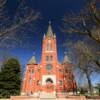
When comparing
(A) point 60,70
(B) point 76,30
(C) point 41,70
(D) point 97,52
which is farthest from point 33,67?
(B) point 76,30

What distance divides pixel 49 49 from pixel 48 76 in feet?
28.7

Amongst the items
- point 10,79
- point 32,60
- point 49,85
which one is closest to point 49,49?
point 32,60

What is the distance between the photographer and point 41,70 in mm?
48125

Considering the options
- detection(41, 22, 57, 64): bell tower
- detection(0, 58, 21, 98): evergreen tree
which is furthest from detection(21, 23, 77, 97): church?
detection(0, 58, 21, 98): evergreen tree

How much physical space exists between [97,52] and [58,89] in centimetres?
3079

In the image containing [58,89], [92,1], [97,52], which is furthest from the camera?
[58,89]

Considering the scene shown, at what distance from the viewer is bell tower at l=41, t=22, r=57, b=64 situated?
49188 millimetres

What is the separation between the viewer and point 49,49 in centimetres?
5075

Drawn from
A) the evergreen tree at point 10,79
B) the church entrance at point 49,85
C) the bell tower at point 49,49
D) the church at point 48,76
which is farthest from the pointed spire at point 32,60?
the evergreen tree at point 10,79

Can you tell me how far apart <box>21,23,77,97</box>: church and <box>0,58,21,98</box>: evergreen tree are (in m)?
6.78

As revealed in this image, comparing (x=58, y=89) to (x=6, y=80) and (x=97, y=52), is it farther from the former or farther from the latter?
(x=97, y=52)

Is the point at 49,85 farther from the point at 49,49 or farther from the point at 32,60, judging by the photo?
the point at 49,49

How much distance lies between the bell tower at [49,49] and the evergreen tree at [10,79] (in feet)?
33.0

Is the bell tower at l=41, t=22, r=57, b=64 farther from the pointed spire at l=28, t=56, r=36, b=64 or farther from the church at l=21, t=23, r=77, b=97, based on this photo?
the pointed spire at l=28, t=56, r=36, b=64
